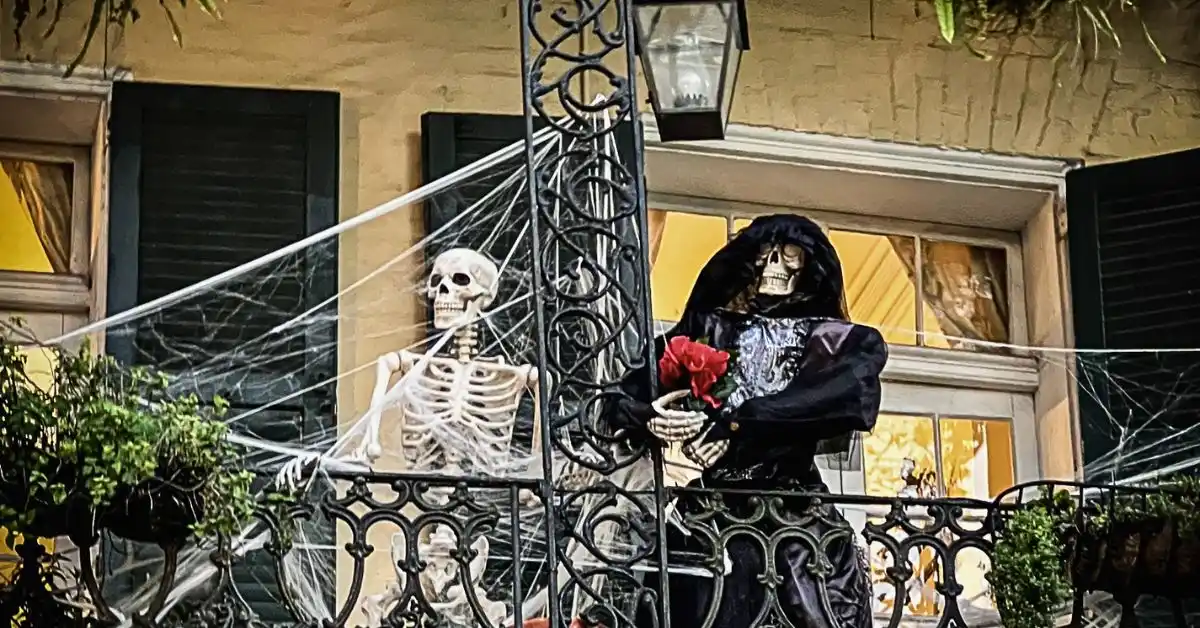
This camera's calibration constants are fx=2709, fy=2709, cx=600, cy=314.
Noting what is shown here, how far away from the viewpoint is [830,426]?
6500 millimetres

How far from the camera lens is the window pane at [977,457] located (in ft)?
26.9

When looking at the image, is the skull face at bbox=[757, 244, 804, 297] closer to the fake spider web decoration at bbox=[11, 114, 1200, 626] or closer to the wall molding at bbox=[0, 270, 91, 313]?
the fake spider web decoration at bbox=[11, 114, 1200, 626]

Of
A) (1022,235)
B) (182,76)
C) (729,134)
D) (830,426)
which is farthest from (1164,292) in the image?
(182,76)

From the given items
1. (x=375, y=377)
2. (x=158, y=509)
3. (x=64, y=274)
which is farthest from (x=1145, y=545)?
(x=64, y=274)

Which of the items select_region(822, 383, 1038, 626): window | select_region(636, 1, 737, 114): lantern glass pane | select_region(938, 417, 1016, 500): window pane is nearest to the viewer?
select_region(636, 1, 737, 114): lantern glass pane

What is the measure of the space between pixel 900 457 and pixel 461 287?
1734 millimetres

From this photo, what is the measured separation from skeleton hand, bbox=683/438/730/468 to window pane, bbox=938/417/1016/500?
183 centimetres

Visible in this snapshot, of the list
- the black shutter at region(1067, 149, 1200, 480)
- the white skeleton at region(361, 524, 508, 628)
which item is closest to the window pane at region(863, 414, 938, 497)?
the black shutter at region(1067, 149, 1200, 480)

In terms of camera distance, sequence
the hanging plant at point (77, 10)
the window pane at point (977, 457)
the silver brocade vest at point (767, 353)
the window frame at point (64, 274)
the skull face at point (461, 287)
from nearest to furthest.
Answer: the silver brocade vest at point (767, 353) → the skull face at point (461, 287) → the hanging plant at point (77, 10) → the window frame at point (64, 274) → the window pane at point (977, 457)

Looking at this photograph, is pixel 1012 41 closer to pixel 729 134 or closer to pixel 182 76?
pixel 729 134

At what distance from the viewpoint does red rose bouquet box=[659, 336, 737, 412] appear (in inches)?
254

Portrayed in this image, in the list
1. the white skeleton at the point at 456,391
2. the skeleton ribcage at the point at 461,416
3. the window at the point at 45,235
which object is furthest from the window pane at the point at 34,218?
the skeleton ribcage at the point at 461,416

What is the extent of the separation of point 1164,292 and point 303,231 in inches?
99.5

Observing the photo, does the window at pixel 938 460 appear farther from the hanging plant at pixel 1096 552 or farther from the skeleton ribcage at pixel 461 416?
the skeleton ribcage at pixel 461 416
